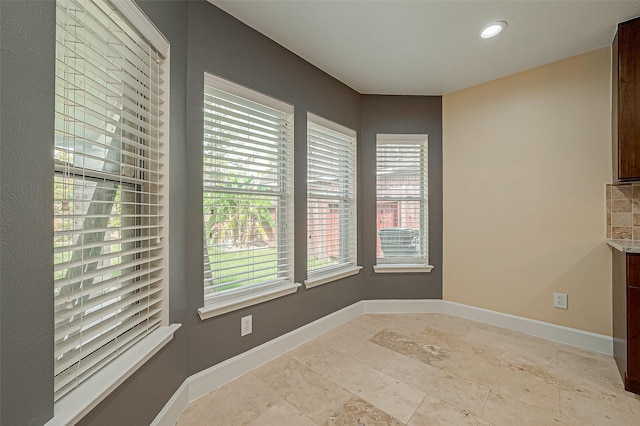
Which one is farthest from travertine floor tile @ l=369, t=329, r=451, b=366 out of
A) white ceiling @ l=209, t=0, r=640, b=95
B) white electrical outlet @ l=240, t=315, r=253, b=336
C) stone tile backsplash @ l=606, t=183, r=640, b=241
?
white ceiling @ l=209, t=0, r=640, b=95

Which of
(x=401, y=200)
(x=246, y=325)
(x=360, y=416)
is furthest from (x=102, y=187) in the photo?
(x=401, y=200)

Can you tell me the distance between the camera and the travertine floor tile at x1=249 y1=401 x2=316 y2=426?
1.50 m

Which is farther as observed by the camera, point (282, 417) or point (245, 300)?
point (245, 300)

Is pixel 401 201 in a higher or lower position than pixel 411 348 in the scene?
higher

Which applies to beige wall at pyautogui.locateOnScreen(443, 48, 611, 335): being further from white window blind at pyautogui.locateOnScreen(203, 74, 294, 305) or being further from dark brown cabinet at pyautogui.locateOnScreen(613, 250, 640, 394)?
white window blind at pyautogui.locateOnScreen(203, 74, 294, 305)

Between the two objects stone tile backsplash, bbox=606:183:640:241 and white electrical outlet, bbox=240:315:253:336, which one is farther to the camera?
stone tile backsplash, bbox=606:183:640:241

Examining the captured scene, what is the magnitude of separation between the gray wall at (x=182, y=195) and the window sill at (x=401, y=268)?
0.08m

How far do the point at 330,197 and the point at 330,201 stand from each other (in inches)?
1.8

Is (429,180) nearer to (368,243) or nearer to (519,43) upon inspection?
(368,243)

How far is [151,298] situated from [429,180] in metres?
2.89

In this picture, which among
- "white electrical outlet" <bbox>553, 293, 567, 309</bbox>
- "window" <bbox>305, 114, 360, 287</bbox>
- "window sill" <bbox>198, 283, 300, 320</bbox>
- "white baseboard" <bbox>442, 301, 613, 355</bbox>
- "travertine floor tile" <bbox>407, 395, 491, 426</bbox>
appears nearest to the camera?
"travertine floor tile" <bbox>407, 395, 491, 426</bbox>

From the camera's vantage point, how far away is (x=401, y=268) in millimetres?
3131

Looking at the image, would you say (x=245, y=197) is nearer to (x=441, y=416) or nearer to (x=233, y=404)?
(x=233, y=404)

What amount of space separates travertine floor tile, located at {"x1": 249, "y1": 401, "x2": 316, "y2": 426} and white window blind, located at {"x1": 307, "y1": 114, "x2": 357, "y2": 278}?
1.10 m
